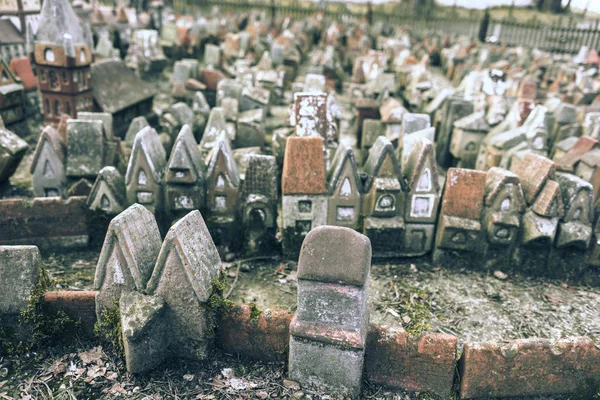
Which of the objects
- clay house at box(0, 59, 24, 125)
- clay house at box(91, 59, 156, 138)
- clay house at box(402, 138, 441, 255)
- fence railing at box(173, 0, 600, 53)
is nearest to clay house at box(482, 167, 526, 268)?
clay house at box(402, 138, 441, 255)

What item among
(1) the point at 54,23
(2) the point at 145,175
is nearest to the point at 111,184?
(2) the point at 145,175

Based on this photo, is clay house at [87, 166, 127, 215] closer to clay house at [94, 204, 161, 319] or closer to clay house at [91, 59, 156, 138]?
clay house at [94, 204, 161, 319]

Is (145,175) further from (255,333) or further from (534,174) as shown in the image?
(534,174)

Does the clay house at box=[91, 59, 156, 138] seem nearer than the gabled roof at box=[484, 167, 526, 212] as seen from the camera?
No

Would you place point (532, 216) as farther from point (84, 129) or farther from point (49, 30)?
point (49, 30)

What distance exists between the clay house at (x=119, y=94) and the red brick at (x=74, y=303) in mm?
7847

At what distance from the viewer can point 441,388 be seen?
5.18 meters

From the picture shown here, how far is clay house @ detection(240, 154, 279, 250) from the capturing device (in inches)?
308

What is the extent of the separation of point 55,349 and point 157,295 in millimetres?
1530

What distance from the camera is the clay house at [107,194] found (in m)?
7.77

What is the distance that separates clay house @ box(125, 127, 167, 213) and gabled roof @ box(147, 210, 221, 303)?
9.21ft

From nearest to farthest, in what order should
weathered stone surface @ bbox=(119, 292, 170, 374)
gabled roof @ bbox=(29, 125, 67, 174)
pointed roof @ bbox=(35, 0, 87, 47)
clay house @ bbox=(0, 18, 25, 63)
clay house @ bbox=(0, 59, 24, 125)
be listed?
weathered stone surface @ bbox=(119, 292, 170, 374)
gabled roof @ bbox=(29, 125, 67, 174)
pointed roof @ bbox=(35, 0, 87, 47)
clay house @ bbox=(0, 59, 24, 125)
clay house @ bbox=(0, 18, 25, 63)

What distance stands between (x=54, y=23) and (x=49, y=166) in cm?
476

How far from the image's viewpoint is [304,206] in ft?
26.0
